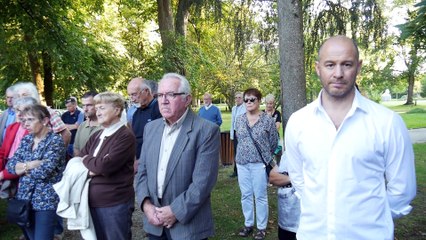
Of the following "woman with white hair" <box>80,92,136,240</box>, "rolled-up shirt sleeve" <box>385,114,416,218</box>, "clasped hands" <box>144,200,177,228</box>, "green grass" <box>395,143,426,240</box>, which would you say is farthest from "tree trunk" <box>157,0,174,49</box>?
"rolled-up shirt sleeve" <box>385,114,416,218</box>

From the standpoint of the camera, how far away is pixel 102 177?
3525 millimetres

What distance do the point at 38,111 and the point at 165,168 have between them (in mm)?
1625

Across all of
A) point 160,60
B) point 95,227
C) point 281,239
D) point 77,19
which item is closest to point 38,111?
point 95,227

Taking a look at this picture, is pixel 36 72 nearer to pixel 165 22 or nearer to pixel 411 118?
pixel 165 22

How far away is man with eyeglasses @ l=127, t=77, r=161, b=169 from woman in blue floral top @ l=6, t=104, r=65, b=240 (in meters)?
1.27

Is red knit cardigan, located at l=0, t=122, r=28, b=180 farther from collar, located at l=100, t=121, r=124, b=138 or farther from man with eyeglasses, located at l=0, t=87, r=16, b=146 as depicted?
collar, located at l=100, t=121, r=124, b=138

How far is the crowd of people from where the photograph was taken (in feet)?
6.62

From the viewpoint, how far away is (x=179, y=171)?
9.53 ft

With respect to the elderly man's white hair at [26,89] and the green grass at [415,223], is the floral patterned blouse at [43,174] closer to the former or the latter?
the elderly man's white hair at [26,89]

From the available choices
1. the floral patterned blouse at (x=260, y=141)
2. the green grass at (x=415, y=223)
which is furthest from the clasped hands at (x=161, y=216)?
the green grass at (x=415, y=223)

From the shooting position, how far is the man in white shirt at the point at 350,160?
1.99 metres

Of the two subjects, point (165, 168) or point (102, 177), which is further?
point (102, 177)

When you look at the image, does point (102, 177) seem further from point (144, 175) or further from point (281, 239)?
point (281, 239)

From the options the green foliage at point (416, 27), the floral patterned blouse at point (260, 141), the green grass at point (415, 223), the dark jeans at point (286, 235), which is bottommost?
the green grass at point (415, 223)
